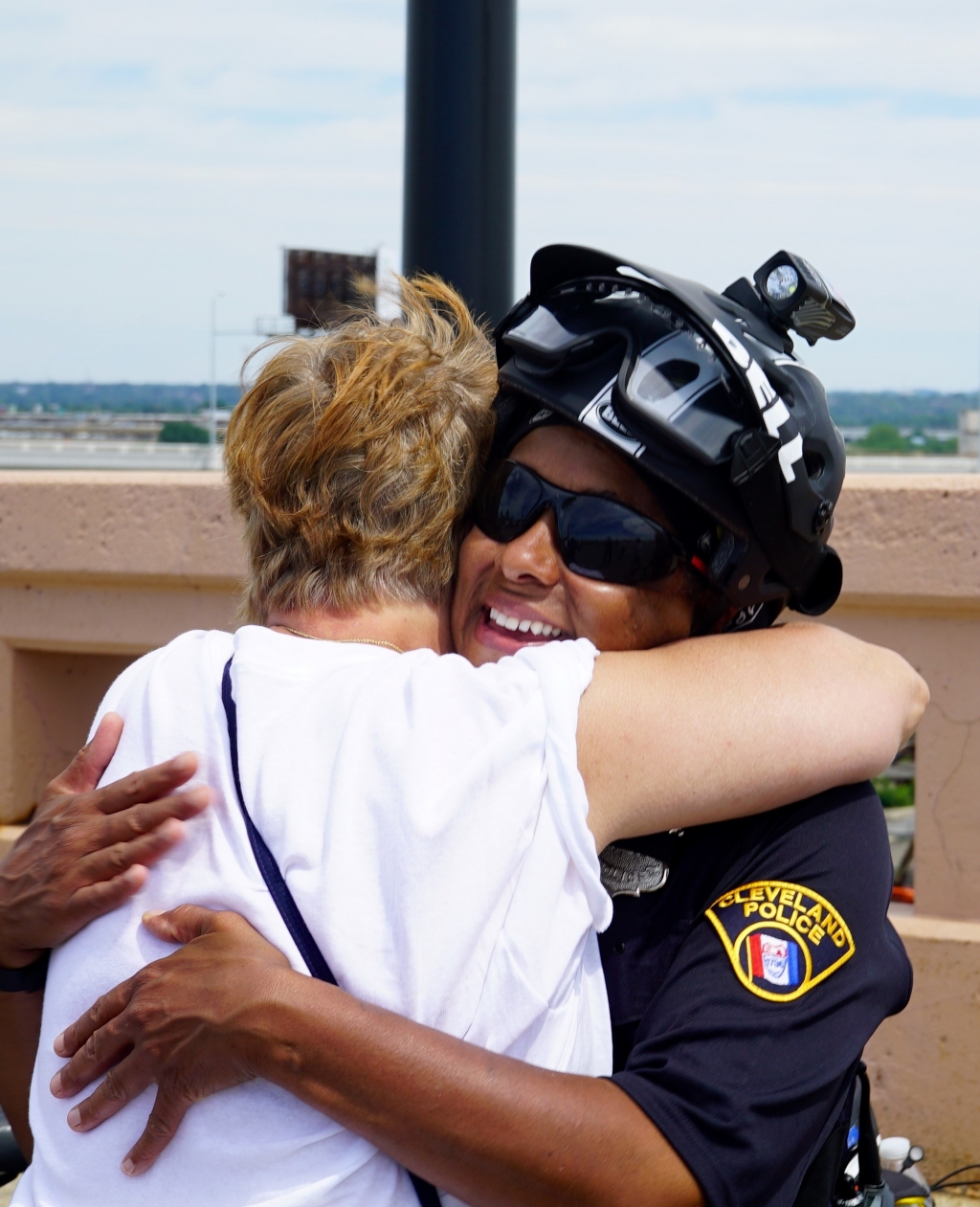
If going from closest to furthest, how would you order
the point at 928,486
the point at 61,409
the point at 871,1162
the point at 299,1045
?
the point at 299,1045 < the point at 871,1162 < the point at 928,486 < the point at 61,409

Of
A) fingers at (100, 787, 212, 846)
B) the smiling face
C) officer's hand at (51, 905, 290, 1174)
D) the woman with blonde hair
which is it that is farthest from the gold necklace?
officer's hand at (51, 905, 290, 1174)

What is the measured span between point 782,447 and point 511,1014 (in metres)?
0.85

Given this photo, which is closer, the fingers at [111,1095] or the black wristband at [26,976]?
the fingers at [111,1095]

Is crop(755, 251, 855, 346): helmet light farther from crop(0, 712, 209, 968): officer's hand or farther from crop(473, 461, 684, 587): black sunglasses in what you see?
crop(0, 712, 209, 968): officer's hand

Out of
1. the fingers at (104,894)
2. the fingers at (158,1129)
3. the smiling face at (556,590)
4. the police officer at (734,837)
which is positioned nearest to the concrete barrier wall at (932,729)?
the police officer at (734,837)

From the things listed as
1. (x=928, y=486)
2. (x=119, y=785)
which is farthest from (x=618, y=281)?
(x=928, y=486)

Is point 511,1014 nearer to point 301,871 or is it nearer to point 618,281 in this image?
point 301,871

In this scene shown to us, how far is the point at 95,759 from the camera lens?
1719 millimetres

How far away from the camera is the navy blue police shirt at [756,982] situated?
1457mm

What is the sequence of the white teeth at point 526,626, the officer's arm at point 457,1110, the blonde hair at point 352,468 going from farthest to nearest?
1. the white teeth at point 526,626
2. the blonde hair at point 352,468
3. the officer's arm at point 457,1110

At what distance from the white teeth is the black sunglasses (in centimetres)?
10

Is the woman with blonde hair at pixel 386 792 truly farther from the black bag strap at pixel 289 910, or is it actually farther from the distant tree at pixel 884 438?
the distant tree at pixel 884 438

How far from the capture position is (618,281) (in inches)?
72.6

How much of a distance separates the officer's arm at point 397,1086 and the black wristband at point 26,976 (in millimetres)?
434
